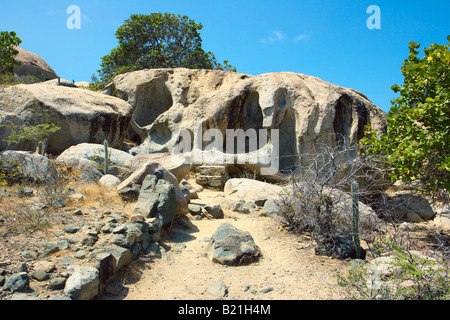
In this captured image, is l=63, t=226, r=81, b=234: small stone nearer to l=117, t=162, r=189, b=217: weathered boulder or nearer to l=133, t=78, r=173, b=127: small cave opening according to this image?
l=117, t=162, r=189, b=217: weathered boulder

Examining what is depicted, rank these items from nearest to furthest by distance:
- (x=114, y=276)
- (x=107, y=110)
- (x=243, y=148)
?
1. (x=114, y=276)
2. (x=107, y=110)
3. (x=243, y=148)

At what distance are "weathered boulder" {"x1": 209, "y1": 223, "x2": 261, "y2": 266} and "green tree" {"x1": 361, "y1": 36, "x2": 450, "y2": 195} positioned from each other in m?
3.27

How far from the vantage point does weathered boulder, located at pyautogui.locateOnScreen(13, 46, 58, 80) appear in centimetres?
2205

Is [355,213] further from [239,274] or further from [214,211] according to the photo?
[214,211]

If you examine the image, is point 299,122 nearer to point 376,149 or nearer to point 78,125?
point 376,149

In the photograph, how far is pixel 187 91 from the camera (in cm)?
1337

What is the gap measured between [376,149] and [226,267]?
4.70 m

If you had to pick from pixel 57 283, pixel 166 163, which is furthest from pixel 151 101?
pixel 57 283

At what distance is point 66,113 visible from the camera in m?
10.4

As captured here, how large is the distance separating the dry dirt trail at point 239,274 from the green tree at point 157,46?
1577cm

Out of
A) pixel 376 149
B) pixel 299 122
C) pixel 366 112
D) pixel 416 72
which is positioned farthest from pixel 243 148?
pixel 416 72

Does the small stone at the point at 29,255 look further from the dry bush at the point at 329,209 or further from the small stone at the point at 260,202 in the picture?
the small stone at the point at 260,202

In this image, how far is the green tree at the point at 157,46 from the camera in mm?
19594

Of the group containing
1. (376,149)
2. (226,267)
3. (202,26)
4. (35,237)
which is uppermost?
(202,26)
